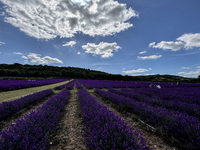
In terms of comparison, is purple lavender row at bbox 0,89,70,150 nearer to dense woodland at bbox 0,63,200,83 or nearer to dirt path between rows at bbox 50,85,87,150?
dirt path between rows at bbox 50,85,87,150

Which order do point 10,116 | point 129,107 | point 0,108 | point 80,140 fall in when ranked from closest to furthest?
point 80,140 < point 0,108 < point 10,116 < point 129,107

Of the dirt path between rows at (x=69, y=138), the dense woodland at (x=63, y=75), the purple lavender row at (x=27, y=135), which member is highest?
the dense woodland at (x=63, y=75)

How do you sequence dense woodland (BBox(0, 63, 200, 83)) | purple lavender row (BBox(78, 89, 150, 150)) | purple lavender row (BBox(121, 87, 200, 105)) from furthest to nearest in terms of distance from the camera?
dense woodland (BBox(0, 63, 200, 83))
purple lavender row (BBox(121, 87, 200, 105))
purple lavender row (BBox(78, 89, 150, 150))

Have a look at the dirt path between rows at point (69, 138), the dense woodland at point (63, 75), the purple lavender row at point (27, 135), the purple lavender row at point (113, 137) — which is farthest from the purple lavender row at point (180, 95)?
the dense woodland at point (63, 75)

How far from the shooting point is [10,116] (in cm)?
396

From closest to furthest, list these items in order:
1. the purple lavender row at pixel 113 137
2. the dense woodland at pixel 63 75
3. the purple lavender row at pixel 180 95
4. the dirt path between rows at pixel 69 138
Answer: the purple lavender row at pixel 113 137
the dirt path between rows at pixel 69 138
the purple lavender row at pixel 180 95
the dense woodland at pixel 63 75

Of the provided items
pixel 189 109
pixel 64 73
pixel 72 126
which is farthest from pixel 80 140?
pixel 64 73

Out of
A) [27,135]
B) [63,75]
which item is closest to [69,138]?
[27,135]

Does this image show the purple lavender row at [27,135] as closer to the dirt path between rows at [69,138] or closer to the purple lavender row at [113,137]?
the dirt path between rows at [69,138]

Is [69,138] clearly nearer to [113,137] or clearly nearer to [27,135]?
[27,135]

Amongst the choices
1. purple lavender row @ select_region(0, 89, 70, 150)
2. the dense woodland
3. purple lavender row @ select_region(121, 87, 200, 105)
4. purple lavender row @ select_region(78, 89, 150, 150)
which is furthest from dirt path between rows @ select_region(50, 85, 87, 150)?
the dense woodland

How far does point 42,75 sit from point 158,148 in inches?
2333

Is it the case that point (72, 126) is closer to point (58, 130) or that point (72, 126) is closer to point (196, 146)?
point (58, 130)

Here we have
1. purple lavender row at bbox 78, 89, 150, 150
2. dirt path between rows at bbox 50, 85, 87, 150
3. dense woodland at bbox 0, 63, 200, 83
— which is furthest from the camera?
dense woodland at bbox 0, 63, 200, 83
